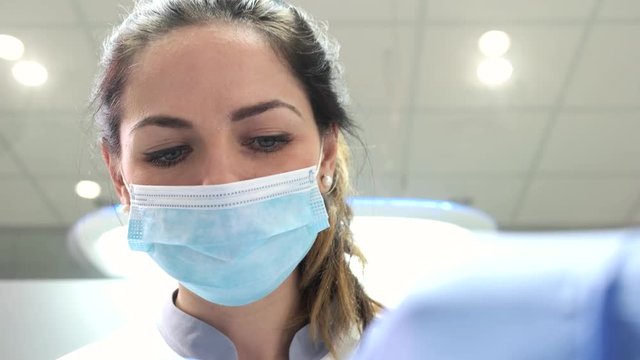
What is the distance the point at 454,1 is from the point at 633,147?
1367 millimetres

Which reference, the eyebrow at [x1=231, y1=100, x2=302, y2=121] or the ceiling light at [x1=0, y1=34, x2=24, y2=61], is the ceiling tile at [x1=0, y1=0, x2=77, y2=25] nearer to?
the ceiling light at [x1=0, y1=34, x2=24, y2=61]

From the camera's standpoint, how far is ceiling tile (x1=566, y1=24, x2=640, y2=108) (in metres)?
2.89

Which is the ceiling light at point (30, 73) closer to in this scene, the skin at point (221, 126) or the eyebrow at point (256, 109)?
the skin at point (221, 126)

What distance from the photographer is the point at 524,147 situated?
3.43 m

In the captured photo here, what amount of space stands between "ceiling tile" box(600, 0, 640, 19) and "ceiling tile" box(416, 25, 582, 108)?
0.12 meters

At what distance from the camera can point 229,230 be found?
42.9 inches

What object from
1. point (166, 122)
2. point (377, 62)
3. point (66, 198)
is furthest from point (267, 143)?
point (66, 198)

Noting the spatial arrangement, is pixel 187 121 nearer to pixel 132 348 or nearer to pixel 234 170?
pixel 234 170

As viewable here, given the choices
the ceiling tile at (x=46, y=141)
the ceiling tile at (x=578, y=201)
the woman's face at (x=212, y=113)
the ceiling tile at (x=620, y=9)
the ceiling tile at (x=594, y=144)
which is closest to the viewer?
the woman's face at (x=212, y=113)

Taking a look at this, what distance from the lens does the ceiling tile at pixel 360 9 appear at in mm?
2680

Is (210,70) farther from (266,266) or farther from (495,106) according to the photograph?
(495,106)

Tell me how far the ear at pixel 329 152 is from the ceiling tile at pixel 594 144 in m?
2.27

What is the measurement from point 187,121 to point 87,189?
2539mm

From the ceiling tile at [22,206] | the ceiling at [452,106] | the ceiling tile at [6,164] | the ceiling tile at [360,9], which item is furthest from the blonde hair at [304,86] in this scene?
the ceiling tile at [22,206]
